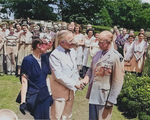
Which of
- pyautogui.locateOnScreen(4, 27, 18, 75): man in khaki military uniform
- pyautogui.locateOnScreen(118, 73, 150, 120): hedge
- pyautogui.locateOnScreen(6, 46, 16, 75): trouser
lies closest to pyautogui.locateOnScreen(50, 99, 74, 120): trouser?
pyautogui.locateOnScreen(118, 73, 150, 120): hedge

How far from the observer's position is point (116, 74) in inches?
136

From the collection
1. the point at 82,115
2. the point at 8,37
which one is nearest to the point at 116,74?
the point at 82,115

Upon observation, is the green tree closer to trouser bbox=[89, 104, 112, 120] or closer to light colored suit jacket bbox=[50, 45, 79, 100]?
light colored suit jacket bbox=[50, 45, 79, 100]

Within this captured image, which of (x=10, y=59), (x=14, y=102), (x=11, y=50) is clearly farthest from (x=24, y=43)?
(x=14, y=102)

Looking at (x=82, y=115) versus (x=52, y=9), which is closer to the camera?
(x=82, y=115)

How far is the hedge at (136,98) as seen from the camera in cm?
565

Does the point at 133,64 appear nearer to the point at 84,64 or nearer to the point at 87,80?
the point at 84,64

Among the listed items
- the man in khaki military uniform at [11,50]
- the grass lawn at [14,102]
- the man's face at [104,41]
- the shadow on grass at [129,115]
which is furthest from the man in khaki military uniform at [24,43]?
the man's face at [104,41]

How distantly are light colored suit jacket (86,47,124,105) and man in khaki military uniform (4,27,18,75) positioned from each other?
18.3 feet

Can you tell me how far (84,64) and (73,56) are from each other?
5080mm

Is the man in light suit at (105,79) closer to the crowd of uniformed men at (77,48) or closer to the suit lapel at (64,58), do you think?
the suit lapel at (64,58)

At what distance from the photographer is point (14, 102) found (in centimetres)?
612

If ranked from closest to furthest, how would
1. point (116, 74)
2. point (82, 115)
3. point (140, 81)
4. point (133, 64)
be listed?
point (116, 74) < point (82, 115) < point (140, 81) < point (133, 64)

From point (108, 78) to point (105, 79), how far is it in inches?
2.1
